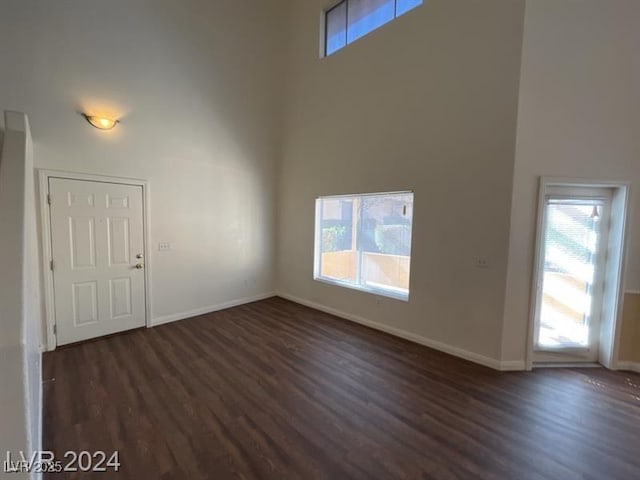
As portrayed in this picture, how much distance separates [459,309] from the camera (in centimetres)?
329

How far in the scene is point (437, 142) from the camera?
132 inches

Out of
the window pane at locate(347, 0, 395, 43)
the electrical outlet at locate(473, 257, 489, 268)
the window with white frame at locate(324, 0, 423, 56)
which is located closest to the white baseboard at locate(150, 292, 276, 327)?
the electrical outlet at locate(473, 257, 489, 268)

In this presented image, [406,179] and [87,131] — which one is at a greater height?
[87,131]

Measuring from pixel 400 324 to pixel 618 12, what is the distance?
12.9ft

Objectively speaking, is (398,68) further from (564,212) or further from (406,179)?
(564,212)

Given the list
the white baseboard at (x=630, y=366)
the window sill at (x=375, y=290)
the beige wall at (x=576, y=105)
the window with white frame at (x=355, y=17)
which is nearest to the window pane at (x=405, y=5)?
the window with white frame at (x=355, y=17)

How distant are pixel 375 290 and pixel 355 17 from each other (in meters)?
4.15

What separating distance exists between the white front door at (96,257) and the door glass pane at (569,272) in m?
5.00

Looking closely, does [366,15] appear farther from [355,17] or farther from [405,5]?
[405,5]

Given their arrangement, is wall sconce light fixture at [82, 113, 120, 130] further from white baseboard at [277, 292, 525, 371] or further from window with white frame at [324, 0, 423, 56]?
white baseboard at [277, 292, 525, 371]

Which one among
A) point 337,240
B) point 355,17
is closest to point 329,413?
point 337,240

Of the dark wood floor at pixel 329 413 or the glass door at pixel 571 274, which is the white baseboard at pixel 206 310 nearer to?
the dark wood floor at pixel 329 413

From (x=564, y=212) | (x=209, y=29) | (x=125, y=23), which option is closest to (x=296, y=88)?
(x=209, y=29)

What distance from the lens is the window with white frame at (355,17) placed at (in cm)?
382
